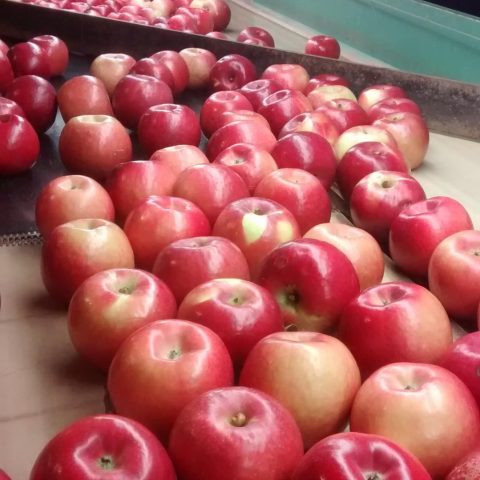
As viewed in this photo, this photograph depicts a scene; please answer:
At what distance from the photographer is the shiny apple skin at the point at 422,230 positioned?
3.61ft

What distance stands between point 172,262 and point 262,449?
369 mm

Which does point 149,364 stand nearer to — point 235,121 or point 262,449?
point 262,449

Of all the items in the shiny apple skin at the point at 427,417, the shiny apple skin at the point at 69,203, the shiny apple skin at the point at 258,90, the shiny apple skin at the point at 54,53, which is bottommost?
the shiny apple skin at the point at 54,53

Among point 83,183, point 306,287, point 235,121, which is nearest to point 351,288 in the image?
point 306,287

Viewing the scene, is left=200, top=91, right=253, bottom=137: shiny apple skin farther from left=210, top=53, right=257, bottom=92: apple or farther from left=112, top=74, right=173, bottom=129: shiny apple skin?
left=210, top=53, right=257, bottom=92: apple

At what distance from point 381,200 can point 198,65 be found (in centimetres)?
90

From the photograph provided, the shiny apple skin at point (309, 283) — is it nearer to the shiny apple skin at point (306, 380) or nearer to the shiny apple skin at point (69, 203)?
the shiny apple skin at point (306, 380)

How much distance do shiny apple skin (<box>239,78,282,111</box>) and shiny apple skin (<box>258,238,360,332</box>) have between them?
0.83 m

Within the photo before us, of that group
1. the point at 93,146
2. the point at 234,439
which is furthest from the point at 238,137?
the point at 234,439

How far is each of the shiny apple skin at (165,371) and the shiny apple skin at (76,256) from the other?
245 millimetres

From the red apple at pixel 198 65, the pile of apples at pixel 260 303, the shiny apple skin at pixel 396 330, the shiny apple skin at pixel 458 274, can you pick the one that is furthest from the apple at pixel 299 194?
the red apple at pixel 198 65

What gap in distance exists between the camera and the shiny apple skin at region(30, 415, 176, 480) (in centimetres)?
59

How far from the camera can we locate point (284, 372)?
760 millimetres

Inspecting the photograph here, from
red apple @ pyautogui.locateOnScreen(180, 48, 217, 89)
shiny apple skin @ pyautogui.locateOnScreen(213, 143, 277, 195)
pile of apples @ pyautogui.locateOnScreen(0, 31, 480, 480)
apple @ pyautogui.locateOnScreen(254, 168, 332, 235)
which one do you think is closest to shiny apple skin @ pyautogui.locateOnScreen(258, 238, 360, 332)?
pile of apples @ pyautogui.locateOnScreen(0, 31, 480, 480)
